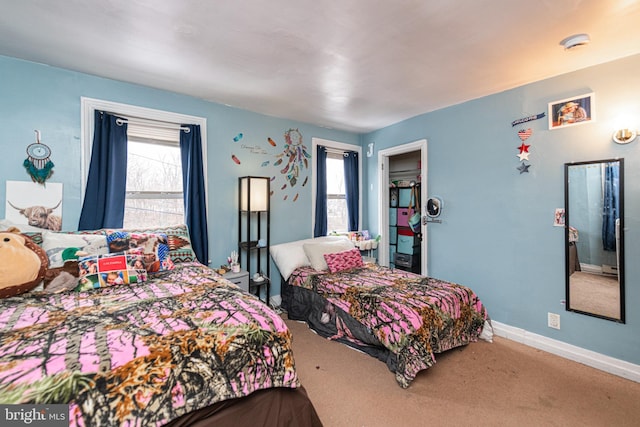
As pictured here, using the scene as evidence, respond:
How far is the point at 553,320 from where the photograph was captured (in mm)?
2551

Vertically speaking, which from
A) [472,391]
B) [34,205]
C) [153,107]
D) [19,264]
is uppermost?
[153,107]

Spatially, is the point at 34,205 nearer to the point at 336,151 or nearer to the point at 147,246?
the point at 147,246

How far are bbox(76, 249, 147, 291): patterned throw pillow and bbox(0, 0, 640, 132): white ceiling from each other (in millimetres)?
1555

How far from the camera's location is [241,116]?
11.0 ft

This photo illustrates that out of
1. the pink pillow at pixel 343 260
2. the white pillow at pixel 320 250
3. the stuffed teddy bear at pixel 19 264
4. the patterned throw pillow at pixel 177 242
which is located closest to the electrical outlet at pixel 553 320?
the pink pillow at pixel 343 260

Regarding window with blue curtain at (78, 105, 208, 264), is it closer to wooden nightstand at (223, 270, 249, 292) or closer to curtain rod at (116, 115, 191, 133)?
curtain rod at (116, 115, 191, 133)

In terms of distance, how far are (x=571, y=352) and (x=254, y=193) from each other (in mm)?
3418

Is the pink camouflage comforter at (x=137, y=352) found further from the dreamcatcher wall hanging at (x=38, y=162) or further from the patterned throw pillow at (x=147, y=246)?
the dreamcatcher wall hanging at (x=38, y=162)

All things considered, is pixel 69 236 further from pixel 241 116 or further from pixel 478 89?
pixel 478 89

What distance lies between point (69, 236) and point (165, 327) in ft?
4.88

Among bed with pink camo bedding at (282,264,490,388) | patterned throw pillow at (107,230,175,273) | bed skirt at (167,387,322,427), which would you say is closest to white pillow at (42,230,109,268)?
patterned throw pillow at (107,230,175,273)

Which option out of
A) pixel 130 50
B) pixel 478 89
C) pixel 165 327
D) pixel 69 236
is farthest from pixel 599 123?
pixel 69 236

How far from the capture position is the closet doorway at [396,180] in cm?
357

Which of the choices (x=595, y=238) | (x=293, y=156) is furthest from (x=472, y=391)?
(x=293, y=156)
